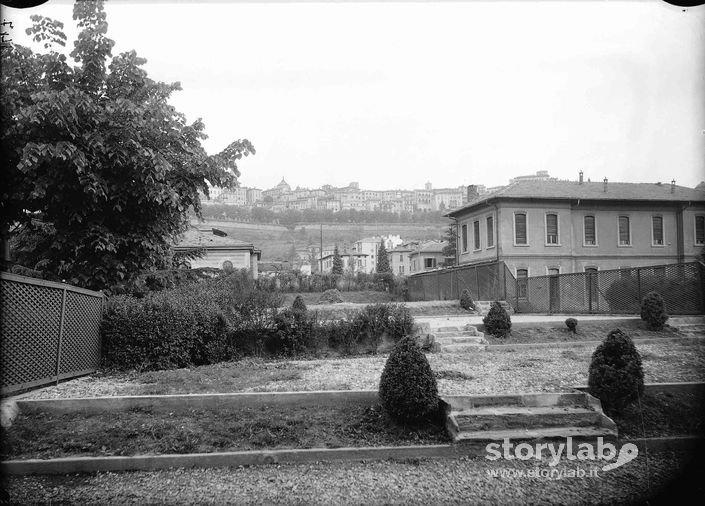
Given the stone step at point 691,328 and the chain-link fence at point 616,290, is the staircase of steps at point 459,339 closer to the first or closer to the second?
the stone step at point 691,328

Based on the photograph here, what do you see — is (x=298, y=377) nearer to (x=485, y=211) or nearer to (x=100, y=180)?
(x=100, y=180)

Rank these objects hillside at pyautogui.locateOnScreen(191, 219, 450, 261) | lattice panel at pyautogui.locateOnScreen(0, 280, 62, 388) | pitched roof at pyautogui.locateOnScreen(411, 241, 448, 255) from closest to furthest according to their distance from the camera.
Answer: lattice panel at pyautogui.locateOnScreen(0, 280, 62, 388), pitched roof at pyautogui.locateOnScreen(411, 241, 448, 255), hillside at pyautogui.locateOnScreen(191, 219, 450, 261)

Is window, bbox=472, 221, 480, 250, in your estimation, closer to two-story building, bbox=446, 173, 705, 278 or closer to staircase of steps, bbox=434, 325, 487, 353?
two-story building, bbox=446, 173, 705, 278

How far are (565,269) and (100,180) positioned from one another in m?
29.7

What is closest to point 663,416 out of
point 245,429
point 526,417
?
point 526,417

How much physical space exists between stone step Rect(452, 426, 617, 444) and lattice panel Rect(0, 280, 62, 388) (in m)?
5.99

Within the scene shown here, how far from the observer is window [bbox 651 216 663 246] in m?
32.4

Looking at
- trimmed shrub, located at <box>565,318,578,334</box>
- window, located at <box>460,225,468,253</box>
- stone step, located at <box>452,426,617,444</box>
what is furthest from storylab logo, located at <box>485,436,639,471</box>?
window, located at <box>460,225,468,253</box>

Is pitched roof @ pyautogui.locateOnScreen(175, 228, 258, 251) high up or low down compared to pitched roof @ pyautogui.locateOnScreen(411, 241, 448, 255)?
down

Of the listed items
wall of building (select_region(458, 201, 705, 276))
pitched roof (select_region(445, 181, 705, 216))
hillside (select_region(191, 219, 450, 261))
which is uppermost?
hillside (select_region(191, 219, 450, 261))

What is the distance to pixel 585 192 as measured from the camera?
32625 mm

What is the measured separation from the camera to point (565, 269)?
31922mm

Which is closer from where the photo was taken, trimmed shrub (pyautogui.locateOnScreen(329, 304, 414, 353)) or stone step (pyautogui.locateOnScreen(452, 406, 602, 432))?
stone step (pyautogui.locateOnScreen(452, 406, 602, 432))

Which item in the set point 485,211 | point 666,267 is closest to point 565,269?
point 485,211
